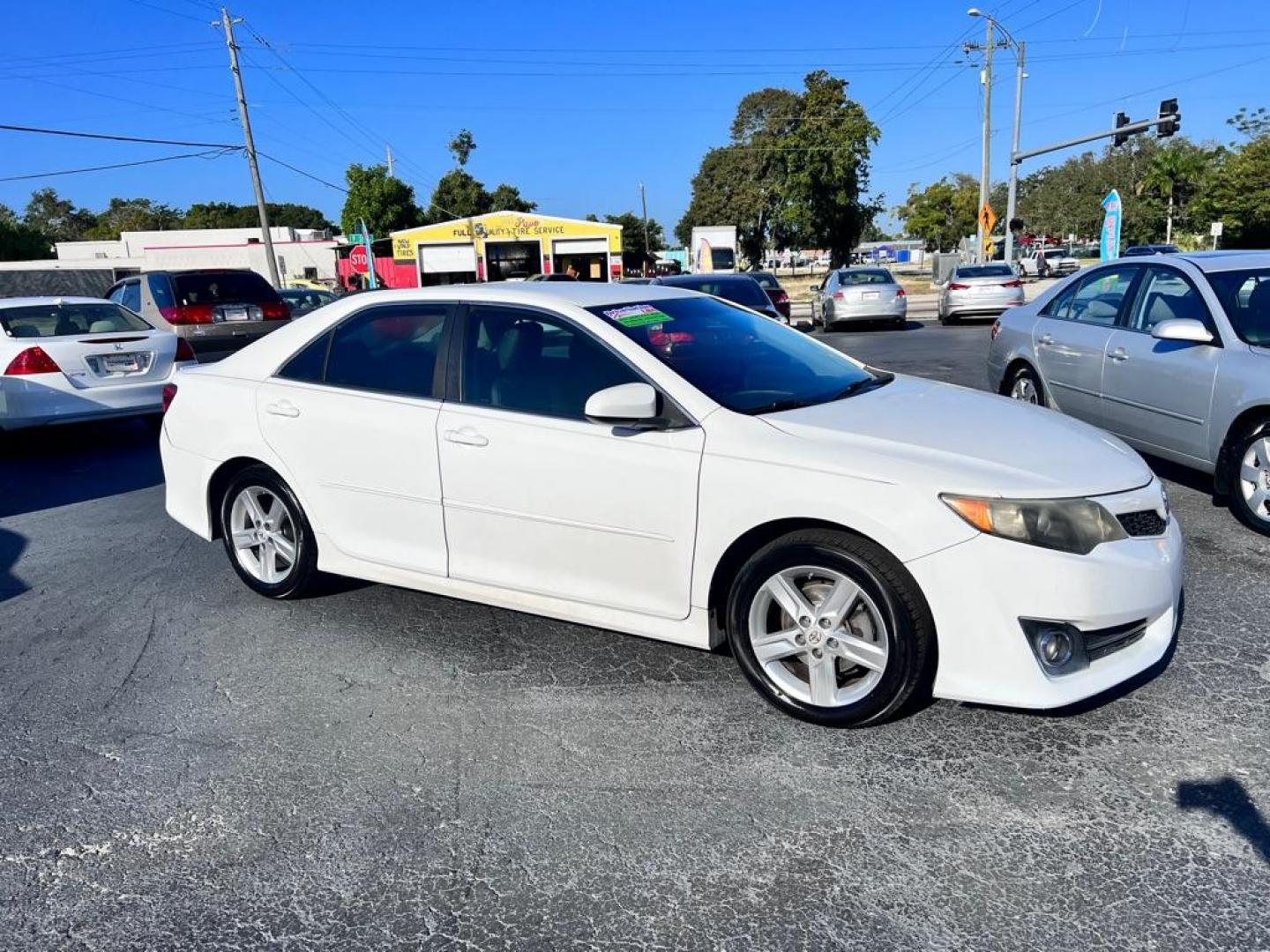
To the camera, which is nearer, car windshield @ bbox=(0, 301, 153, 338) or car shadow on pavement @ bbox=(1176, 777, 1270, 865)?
car shadow on pavement @ bbox=(1176, 777, 1270, 865)

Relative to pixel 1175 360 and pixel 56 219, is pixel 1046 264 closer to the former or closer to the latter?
pixel 1175 360

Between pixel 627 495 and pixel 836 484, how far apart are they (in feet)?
2.59

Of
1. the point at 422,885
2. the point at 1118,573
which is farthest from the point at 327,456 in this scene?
the point at 1118,573

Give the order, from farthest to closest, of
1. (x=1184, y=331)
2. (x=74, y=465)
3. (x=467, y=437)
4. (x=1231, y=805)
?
1. (x=74, y=465)
2. (x=1184, y=331)
3. (x=467, y=437)
4. (x=1231, y=805)

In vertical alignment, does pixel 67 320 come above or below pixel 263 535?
above

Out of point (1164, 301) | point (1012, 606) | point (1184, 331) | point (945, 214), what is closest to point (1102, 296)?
point (1164, 301)

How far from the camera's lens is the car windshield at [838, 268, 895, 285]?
2186 cm

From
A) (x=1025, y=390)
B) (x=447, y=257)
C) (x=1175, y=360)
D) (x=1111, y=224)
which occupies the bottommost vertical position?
(x=1025, y=390)

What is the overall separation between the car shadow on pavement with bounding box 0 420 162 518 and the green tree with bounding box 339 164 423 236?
198 ft

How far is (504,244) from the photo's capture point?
54.8 m

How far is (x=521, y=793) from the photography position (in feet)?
10.00

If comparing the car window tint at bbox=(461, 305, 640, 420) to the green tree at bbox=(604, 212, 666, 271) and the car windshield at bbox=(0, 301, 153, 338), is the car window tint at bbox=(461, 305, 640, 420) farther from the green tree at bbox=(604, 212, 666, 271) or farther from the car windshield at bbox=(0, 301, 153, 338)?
the green tree at bbox=(604, 212, 666, 271)

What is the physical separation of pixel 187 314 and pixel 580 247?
43454 millimetres

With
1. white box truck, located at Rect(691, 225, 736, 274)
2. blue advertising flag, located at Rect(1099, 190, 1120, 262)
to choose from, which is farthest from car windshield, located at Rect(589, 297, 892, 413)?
white box truck, located at Rect(691, 225, 736, 274)
